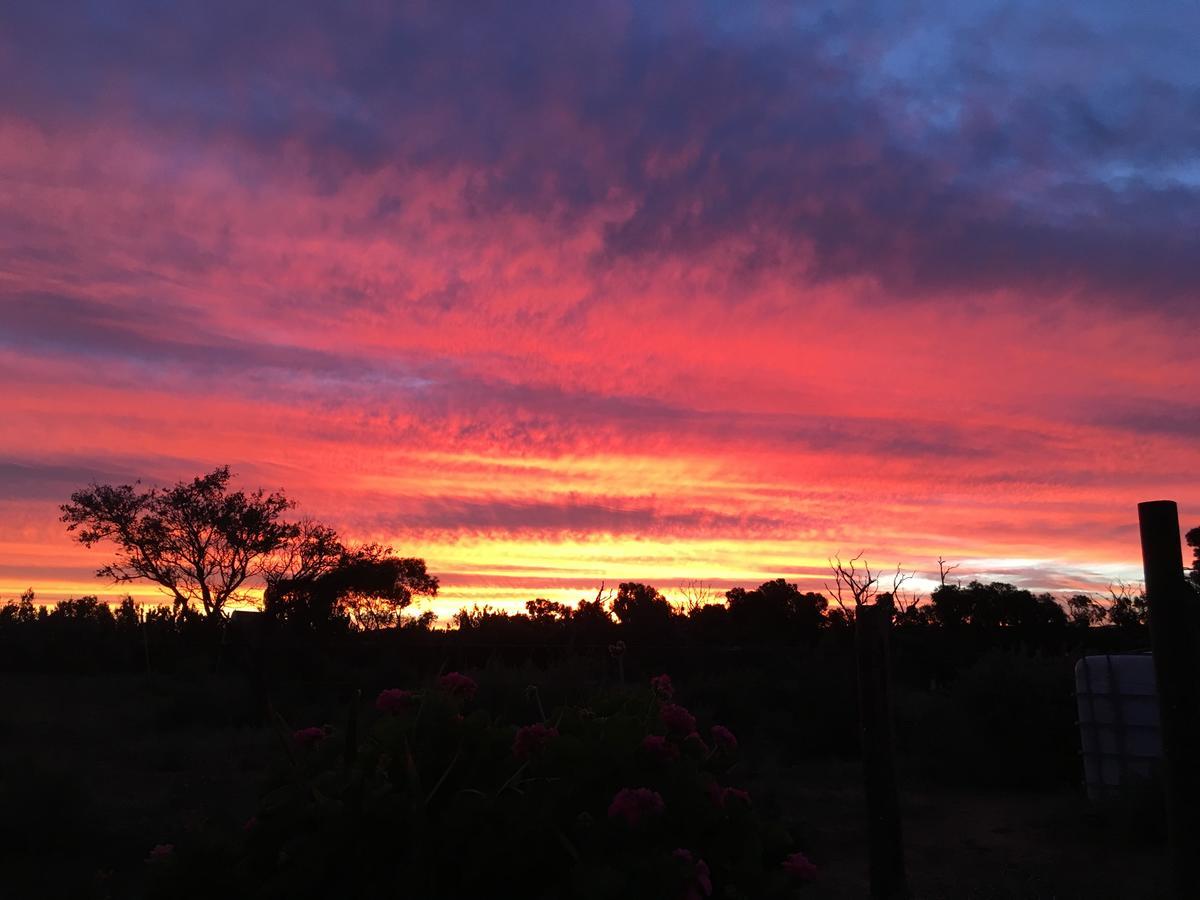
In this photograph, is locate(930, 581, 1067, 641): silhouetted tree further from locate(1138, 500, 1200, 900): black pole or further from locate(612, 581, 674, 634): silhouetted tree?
locate(1138, 500, 1200, 900): black pole

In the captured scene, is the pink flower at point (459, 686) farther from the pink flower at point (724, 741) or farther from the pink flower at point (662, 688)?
the pink flower at point (724, 741)

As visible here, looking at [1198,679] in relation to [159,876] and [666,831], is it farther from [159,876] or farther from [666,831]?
[159,876]

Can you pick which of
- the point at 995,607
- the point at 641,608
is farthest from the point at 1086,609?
the point at 641,608

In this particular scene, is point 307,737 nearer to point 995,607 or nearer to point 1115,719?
point 1115,719

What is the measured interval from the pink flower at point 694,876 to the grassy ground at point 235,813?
4.14 metres

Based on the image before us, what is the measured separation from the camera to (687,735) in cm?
442

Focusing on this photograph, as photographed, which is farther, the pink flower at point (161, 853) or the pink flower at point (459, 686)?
the pink flower at point (459, 686)

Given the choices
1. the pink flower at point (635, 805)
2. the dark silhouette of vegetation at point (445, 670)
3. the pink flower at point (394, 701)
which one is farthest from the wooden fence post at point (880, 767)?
the pink flower at point (635, 805)

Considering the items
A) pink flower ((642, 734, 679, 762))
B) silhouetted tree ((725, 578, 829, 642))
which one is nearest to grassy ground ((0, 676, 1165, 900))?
pink flower ((642, 734, 679, 762))

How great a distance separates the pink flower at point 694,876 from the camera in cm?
344

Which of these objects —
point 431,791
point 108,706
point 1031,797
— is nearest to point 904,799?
point 1031,797

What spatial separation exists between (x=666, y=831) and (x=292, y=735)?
1773 mm

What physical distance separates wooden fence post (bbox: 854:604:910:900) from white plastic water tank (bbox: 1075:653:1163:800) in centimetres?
622

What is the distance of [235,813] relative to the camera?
9.82m
